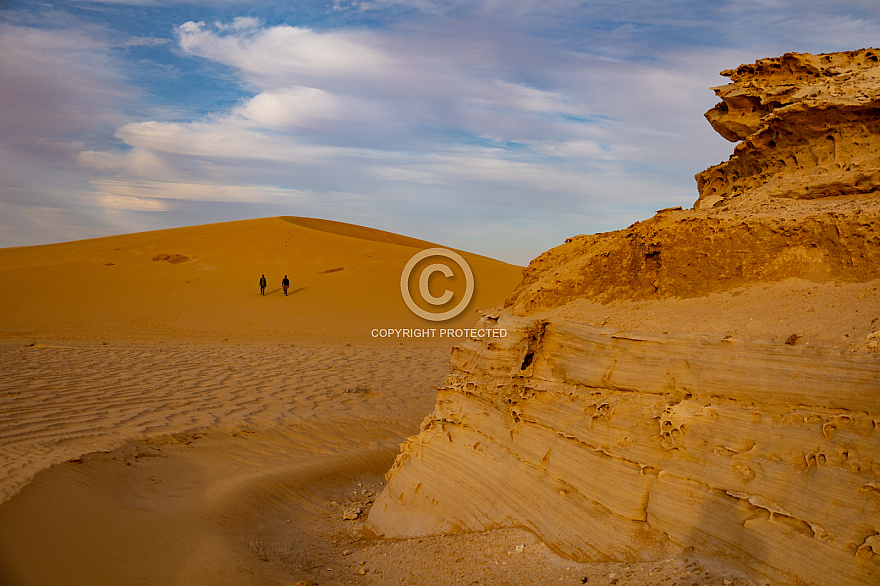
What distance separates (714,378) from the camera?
322 centimetres

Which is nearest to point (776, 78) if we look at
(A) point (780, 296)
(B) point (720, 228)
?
(B) point (720, 228)

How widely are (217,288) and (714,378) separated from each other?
2399 centimetres

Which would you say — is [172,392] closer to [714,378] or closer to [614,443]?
[614,443]

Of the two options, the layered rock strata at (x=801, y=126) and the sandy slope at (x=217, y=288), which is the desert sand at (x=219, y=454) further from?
Answer: the layered rock strata at (x=801, y=126)

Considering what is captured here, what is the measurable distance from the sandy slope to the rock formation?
13.8 metres

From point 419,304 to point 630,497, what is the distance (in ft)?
69.4

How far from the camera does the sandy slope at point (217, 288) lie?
1863cm

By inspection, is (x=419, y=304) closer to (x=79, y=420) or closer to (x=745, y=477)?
(x=79, y=420)

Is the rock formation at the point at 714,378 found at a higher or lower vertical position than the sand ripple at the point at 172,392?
higher

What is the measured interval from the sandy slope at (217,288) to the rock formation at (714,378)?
45.4ft

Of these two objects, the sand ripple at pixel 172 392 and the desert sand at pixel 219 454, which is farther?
the sand ripple at pixel 172 392

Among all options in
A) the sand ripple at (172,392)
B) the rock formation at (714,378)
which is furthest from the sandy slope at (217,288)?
the rock formation at (714,378)
